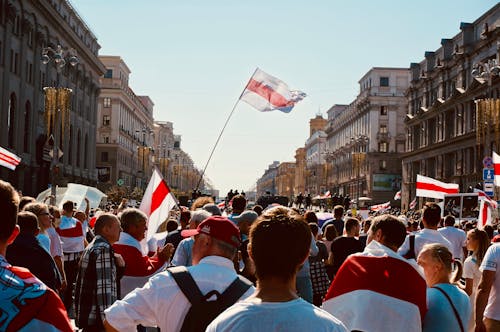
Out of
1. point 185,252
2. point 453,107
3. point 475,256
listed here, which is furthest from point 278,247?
point 453,107

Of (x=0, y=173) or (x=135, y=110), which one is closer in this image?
(x=0, y=173)

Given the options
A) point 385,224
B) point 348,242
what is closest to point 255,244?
point 385,224

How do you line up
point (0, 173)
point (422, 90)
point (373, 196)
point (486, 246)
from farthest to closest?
point (373, 196)
point (422, 90)
point (0, 173)
point (486, 246)

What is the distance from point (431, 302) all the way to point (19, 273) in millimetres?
3186

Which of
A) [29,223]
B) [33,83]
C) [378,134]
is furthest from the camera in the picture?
[378,134]

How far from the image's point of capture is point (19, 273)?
2891 millimetres

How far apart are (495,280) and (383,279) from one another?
10.9 ft

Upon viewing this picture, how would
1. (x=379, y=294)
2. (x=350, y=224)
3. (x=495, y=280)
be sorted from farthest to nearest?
(x=350, y=224)
(x=495, y=280)
(x=379, y=294)

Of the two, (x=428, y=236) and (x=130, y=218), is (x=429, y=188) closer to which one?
(x=428, y=236)

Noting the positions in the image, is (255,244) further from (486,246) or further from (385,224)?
(486,246)

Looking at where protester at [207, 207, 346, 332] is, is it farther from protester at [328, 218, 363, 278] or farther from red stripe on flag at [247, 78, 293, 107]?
red stripe on flag at [247, 78, 293, 107]

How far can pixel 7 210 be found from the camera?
3.04m

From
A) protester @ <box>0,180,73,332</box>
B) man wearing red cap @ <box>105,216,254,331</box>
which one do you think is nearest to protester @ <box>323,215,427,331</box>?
man wearing red cap @ <box>105,216,254,331</box>

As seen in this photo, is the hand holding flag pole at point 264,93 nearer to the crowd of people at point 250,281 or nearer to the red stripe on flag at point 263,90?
the red stripe on flag at point 263,90
